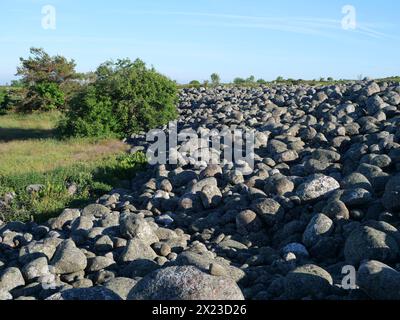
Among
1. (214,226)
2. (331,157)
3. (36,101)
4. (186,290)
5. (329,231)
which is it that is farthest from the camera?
(36,101)

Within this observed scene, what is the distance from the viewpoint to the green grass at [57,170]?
12336mm

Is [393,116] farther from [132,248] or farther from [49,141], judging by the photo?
[49,141]

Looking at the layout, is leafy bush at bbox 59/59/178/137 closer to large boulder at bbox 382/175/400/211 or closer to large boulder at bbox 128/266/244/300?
large boulder at bbox 382/175/400/211

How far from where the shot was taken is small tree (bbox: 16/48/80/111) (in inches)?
1262

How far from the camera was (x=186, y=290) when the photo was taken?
15.7ft

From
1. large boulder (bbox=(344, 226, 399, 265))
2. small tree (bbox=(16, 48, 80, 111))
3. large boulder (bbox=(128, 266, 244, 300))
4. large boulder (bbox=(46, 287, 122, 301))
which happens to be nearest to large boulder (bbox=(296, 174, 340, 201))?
large boulder (bbox=(344, 226, 399, 265))

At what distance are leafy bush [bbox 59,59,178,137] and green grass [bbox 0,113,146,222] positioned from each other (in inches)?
36.8

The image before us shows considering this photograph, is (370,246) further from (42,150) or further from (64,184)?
(42,150)

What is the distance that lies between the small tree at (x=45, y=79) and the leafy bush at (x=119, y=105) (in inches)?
397

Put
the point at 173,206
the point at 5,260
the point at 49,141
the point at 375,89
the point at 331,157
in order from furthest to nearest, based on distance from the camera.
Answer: the point at 49,141
the point at 375,89
the point at 331,157
the point at 173,206
the point at 5,260

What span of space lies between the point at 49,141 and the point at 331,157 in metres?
13.4

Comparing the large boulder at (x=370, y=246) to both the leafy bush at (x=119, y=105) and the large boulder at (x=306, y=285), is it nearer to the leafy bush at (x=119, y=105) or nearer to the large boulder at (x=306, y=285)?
the large boulder at (x=306, y=285)

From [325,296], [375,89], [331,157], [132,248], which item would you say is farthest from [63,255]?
[375,89]
